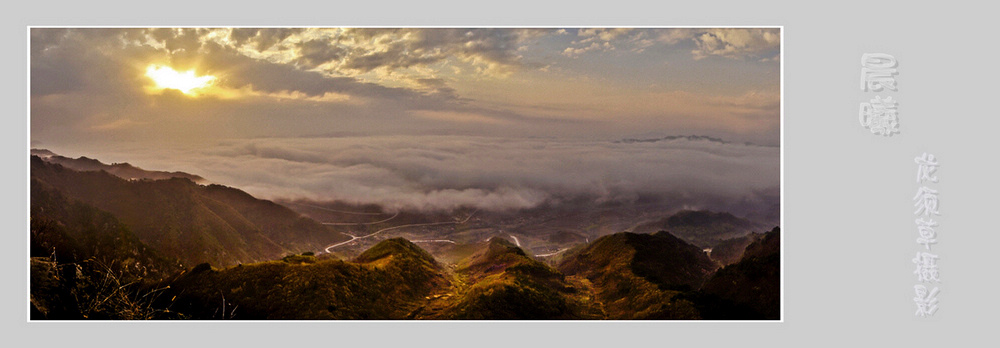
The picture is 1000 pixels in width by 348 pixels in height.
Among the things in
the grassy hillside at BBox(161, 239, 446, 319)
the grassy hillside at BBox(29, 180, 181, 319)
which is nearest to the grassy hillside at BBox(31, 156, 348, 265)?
the grassy hillside at BBox(29, 180, 181, 319)

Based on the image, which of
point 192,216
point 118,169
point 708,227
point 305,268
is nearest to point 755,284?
point 708,227

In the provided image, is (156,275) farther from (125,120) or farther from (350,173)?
(350,173)

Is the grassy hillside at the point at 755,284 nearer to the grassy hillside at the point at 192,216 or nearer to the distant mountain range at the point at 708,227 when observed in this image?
the distant mountain range at the point at 708,227
